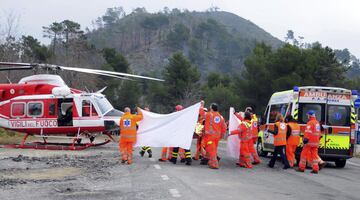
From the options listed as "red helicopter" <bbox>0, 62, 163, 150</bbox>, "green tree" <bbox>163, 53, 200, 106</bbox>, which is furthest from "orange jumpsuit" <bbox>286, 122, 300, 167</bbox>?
"green tree" <bbox>163, 53, 200, 106</bbox>

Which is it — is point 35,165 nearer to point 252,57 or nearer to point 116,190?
point 116,190

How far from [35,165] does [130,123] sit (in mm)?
3149

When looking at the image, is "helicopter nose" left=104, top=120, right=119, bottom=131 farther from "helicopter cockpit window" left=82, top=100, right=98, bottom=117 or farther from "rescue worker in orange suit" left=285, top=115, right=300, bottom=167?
"rescue worker in orange suit" left=285, top=115, right=300, bottom=167

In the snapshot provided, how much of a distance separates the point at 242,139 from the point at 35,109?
36.7 ft

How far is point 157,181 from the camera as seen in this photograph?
1179 cm

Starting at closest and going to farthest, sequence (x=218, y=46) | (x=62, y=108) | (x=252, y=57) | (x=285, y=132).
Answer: (x=285, y=132), (x=62, y=108), (x=252, y=57), (x=218, y=46)

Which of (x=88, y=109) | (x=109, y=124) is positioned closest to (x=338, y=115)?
(x=109, y=124)

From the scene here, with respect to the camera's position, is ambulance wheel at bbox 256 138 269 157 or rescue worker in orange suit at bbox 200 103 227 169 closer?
rescue worker in orange suit at bbox 200 103 227 169

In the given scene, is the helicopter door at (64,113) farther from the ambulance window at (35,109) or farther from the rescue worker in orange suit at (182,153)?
the rescue worker in orange suit at (182,153)

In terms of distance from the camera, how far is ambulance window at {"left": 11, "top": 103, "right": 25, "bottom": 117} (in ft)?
78.4

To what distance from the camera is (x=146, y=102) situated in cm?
7231

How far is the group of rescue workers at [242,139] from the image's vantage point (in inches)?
622

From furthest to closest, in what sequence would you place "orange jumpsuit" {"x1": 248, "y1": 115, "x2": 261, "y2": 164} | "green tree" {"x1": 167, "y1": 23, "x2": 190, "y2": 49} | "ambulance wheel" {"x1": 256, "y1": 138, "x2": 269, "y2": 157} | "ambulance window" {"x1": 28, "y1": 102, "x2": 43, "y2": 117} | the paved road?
"green tree" {"x1": 167, "y1": 23, "x2": 190, "y2": 49}
"ambulance window" {"x1": 28, "y1": 102, "x2": 43, "y2": 117}
"ambulance wheel" {"x1": 256, "y1": 138, "x2": 269, "y2": 157}
"orange jumpsuit" {"x1": 248, "y1": 115, "x2": 261, "y2": 164}
the paved road

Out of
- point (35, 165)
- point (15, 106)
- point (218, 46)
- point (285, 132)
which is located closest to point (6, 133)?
point (15, 106)
